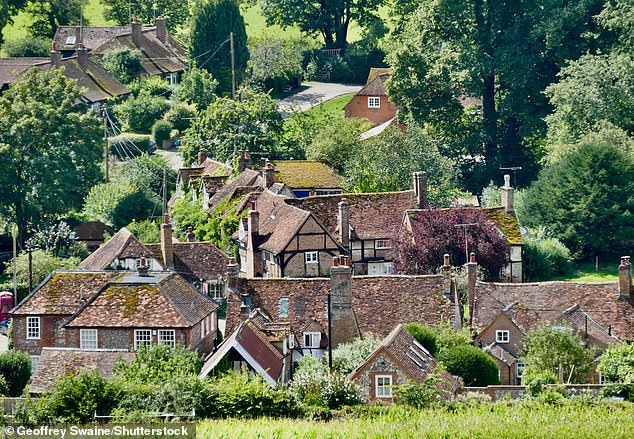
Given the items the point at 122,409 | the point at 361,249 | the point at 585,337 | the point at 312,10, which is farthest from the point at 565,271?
the point at 312,10

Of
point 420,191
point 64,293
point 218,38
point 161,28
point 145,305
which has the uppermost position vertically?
point 161,28

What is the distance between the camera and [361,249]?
7562cm

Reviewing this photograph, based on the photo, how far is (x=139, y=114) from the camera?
106m

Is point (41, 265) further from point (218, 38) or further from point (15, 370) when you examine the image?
point (218, 38)

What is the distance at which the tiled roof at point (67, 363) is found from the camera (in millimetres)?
56062

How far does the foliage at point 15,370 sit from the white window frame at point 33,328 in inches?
105

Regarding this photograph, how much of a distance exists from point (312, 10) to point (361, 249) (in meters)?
50.5

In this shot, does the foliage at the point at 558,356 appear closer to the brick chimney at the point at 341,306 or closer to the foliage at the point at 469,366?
the foliage at the point at 469,366

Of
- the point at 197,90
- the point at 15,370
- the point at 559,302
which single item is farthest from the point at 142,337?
the point at 197,90

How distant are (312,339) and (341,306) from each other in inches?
72.3

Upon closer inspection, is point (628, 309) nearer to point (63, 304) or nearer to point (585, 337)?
point (585, 337)

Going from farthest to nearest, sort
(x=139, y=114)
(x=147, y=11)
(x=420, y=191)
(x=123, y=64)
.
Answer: (x=147, y=11)
(x=123, y=64)
(x=139, y=114)
(x=420, y=191)

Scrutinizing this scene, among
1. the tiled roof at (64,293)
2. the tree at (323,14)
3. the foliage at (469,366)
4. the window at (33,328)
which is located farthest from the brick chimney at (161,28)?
the foliage at (469,366)

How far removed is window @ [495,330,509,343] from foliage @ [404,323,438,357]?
3.54 m
